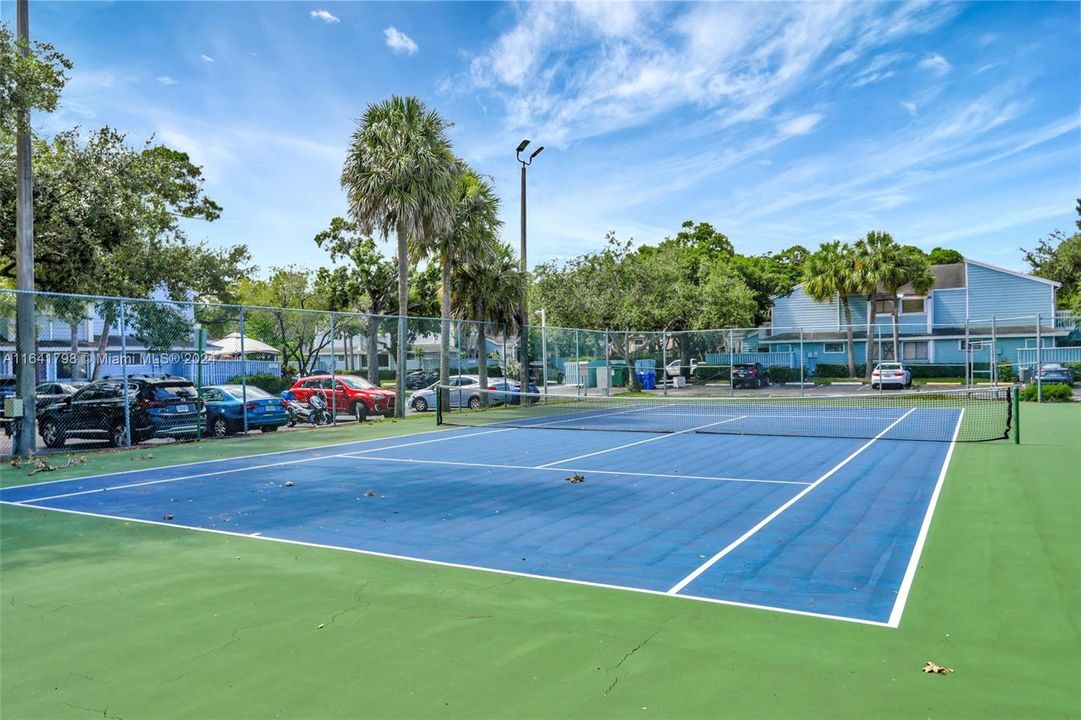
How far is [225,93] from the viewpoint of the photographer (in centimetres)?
1955

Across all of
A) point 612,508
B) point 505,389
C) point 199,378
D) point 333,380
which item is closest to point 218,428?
point 199,378

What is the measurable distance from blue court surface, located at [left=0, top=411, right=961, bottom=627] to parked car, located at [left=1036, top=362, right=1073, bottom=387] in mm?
18360

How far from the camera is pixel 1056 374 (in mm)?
28906

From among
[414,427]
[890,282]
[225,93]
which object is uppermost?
[225,93]

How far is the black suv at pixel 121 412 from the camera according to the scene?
15.5m

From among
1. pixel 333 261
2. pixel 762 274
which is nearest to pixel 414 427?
pixel 333 261

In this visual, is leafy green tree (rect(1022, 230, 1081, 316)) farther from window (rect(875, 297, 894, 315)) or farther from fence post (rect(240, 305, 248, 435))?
fence post (rect(240, 305, 248, 435))

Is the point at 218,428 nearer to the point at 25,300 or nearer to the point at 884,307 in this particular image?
the point at 25,300

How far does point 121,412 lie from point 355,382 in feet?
25.4

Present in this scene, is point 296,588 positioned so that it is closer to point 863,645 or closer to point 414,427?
point 863,645

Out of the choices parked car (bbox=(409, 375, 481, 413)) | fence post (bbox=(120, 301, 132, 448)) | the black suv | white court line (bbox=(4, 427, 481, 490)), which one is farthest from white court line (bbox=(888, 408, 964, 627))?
parked car (bbox=(409, 375, 481, 413))

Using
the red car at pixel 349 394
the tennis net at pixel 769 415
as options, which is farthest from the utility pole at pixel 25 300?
the tennis net at pixel 769 415

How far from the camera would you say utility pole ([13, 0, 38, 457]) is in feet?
47.0

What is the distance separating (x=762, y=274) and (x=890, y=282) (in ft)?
58.8
